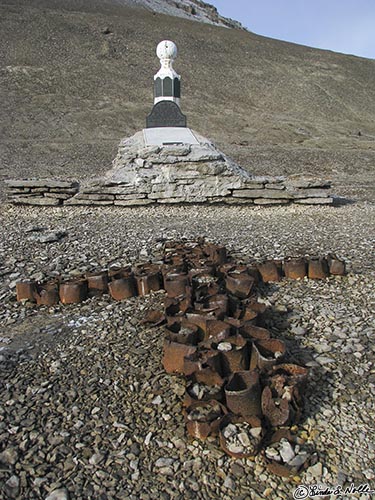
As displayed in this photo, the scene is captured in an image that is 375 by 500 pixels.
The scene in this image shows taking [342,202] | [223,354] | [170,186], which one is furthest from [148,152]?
[223,354]

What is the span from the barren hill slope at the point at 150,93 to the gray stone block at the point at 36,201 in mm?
5137

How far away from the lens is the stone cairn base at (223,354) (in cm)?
251

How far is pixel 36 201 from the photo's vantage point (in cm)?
870

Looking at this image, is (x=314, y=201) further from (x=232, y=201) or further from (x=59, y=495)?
(x=59, y=495)

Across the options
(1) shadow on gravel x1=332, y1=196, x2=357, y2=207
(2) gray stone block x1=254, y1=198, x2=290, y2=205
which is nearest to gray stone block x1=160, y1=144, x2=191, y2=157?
(2) gray stone block x1=254, y1=198, x2=290, y2=205

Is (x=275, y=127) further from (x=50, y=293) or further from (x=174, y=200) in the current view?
(x=50, y=293)

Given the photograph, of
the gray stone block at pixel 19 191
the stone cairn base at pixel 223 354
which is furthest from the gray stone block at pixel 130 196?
the stone cairn base at pixel 223 354

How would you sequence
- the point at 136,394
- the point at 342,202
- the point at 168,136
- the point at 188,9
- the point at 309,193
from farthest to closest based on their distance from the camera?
the point at 188,9
the point at 168,136
the point at 342,202
the point at 309,193
the point at 136,394

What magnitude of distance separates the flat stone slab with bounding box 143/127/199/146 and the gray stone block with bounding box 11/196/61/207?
7.28ft

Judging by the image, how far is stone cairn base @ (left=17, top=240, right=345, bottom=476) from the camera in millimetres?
2510

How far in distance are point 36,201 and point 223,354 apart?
6662mm

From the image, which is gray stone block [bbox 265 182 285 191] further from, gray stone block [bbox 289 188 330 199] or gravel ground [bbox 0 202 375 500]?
gravel ground [bbox 0 202 375 500]

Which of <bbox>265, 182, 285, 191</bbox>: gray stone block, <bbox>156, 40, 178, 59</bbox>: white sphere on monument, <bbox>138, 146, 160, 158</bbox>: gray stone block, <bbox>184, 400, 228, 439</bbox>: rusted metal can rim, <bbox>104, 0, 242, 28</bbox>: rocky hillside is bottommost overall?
<bbox>184, 400, 228, 439</bbox>: rusted metal can rim

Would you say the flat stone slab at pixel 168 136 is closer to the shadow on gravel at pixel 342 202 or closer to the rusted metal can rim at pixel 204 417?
the shadow on gravel at pixel 342 202
